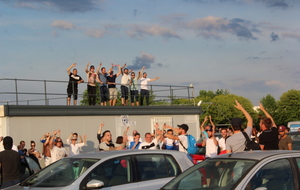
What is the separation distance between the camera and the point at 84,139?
19.4 m

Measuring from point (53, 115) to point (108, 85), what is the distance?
3.58m

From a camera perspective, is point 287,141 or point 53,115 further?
point 53,115

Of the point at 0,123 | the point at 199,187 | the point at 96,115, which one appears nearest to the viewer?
the point at 199,187

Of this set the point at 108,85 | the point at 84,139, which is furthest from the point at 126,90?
the point at 84,139

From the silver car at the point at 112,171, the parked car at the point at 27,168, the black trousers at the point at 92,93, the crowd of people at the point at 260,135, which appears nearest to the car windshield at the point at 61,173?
the silver car at the point at 112,171

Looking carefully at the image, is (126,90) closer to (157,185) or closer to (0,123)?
(0,123)

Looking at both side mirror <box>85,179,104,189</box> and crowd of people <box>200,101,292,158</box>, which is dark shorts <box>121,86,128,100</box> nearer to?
crowd of people <box>200,101,292,158</box>

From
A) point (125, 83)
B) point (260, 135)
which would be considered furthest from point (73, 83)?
point (260, 135)

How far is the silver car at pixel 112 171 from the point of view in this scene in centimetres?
791

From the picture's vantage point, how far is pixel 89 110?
21031 millimetres

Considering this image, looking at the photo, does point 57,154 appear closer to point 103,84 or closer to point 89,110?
point 89,110

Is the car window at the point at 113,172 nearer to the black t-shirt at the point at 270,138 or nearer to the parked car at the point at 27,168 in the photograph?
the parked car at the point at 27,168

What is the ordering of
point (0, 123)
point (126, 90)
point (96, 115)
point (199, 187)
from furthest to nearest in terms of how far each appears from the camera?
point (126, 90), point (96, 115), point (0, 123), point (199, 187)

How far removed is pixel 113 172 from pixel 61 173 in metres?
0.86
